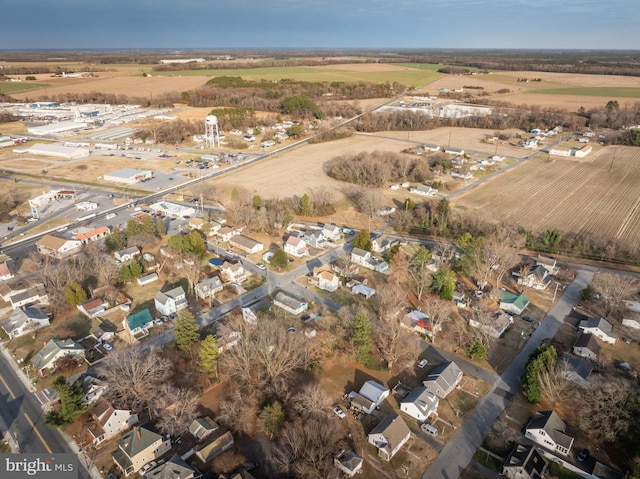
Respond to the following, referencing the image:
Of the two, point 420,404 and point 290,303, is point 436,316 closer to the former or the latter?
point 420,404

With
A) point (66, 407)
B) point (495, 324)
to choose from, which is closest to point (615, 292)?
point (495, 324)

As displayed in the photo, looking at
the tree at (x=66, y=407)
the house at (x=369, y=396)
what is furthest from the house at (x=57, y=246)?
the house at (x=369, y=396)

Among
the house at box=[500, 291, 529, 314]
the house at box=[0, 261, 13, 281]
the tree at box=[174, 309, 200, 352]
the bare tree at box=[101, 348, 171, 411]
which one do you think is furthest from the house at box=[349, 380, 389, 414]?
the house at box=[0, 261, 13, 281]

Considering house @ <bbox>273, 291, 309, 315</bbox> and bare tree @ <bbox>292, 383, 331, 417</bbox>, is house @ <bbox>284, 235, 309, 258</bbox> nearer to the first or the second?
house @ <bbox>273, 291, 309, 315</bbox>

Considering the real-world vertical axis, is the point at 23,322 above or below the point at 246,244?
below

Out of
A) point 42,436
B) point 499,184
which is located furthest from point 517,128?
point 42,436

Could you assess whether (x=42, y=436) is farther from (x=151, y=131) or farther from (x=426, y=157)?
(x=151, y=131)
